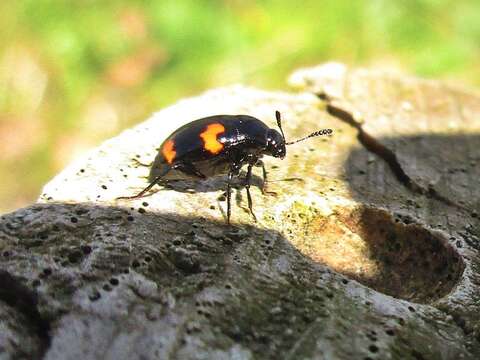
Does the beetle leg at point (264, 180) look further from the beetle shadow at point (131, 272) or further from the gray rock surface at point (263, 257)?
the beetle shadow at point (131, 272)

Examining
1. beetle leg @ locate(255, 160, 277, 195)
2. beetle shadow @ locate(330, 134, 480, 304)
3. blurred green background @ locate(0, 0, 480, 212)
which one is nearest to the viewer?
beetle shadow @ locate(330, 134, 480, 304)

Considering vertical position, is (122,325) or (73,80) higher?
(73,80)

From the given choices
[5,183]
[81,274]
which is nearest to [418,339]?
[81,274]

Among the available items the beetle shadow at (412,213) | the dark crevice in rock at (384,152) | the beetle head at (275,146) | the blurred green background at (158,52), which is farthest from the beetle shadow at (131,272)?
the blurred green background at (158,52)

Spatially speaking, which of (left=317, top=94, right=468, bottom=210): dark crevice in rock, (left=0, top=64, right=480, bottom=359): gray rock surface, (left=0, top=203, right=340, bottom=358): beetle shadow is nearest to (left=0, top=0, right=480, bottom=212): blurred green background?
(left=317, top=94, right=468, bottom=210): dark crevice in rock

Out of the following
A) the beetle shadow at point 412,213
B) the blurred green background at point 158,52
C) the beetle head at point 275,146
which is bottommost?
the beetle shadow at point 412,213

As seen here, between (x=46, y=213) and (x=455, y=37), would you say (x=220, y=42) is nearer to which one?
(x=455, y=37)

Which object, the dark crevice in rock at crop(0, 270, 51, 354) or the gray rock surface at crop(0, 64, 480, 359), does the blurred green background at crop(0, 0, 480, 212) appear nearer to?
the gray rock surface at crop(0, 64, 480, 359)
